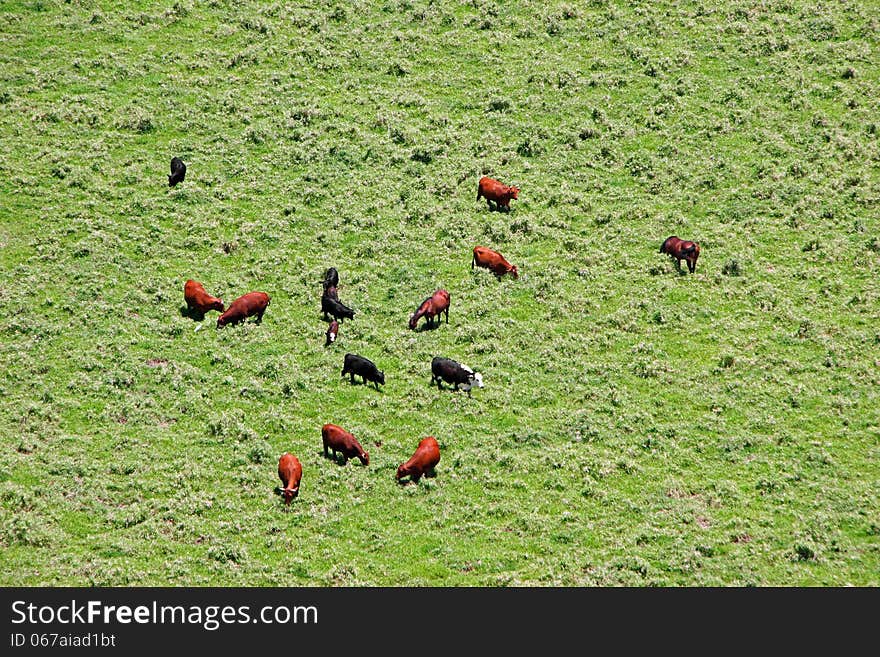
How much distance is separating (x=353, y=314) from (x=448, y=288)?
319cm

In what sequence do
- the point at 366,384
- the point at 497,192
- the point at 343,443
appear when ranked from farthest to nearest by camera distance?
the point at 497,192
the point at 366,384
the point at 343,443

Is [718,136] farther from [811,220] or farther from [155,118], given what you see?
[155,118]

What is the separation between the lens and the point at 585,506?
20.5m

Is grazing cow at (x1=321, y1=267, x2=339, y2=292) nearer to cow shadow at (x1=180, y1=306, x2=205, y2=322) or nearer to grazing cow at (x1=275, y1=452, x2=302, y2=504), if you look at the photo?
cow shadow at (x1=180, y1=306, x2=205, y2=322)

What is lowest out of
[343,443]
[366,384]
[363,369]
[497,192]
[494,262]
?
[343,443]

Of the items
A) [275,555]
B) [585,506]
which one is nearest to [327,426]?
[275,555]

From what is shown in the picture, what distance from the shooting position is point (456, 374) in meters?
23.4

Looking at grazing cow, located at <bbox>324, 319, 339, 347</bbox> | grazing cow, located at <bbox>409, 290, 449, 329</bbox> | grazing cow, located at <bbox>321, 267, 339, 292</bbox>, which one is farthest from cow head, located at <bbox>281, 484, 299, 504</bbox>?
grazing cow, located at <bbox>321, 267, 339, 292</bbox>

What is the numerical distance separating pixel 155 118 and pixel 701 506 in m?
24.9

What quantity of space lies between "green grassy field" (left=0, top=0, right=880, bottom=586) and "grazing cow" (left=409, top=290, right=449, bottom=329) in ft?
1.64

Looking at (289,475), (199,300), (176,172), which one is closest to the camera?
(289,475)

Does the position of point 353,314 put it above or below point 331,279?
below

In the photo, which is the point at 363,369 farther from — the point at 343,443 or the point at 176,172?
the point at 176,172

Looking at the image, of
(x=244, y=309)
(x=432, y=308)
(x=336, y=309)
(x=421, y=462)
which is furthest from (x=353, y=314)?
(x=421, y=462)
